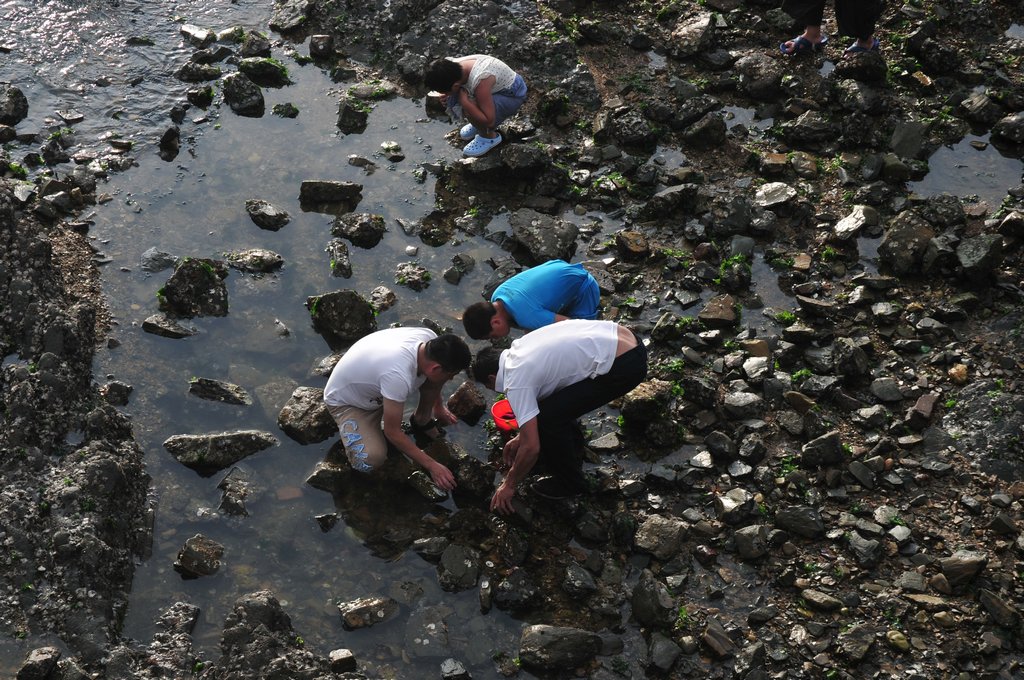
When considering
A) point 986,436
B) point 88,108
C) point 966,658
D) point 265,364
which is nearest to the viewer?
point 966,658

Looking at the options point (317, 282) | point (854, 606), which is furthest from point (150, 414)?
point (854, 606)

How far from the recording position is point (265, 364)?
7.71m

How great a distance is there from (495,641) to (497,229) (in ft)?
14.9

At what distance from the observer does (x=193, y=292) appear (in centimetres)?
802

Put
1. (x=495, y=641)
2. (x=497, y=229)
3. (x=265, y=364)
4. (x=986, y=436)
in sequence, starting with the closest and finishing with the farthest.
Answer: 1. (x=495, y=641)
2. (x=986, y=436)
3. (x=265, y=364)
4. (x=497, y=229)

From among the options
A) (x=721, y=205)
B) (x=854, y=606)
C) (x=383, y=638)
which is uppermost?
(x=721, y=205)

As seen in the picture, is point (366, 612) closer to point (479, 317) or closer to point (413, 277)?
point (479, 317)

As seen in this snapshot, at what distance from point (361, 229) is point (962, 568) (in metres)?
6.08

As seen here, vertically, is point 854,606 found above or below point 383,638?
above

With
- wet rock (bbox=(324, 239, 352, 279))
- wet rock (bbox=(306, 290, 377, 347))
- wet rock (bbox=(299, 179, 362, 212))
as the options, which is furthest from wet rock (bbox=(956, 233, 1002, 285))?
wet rock (bbox=(299, 179, 362, 212))

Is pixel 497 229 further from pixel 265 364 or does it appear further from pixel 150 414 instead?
pixel 150 414

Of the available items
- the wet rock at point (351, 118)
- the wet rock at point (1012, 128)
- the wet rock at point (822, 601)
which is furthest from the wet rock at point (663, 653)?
the wet rock at point (1012, 128)

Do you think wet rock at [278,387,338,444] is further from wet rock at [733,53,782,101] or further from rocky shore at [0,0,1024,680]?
wet rock at [733,53,782,101]

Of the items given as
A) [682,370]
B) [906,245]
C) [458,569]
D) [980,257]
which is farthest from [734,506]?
[980,257]
